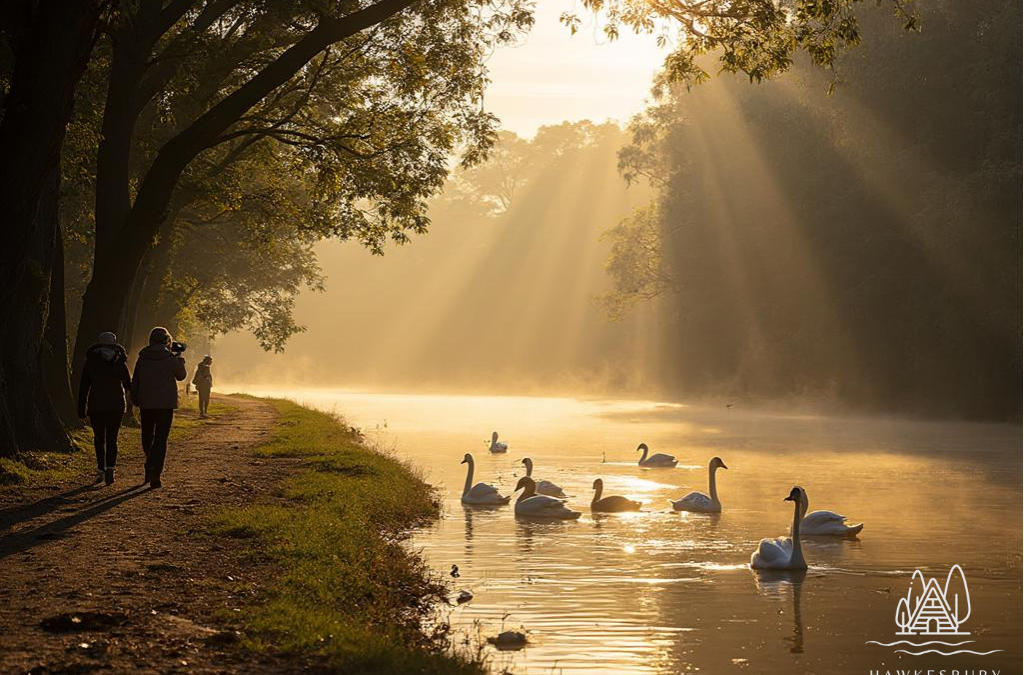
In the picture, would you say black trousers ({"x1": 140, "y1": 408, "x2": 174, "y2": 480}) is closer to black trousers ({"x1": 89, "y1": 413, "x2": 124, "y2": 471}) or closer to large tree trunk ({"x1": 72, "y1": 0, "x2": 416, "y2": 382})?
black trousers ({"x1": 89, "y1": 413, "x2": 124, "y2": 471})

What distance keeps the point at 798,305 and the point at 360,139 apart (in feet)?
101

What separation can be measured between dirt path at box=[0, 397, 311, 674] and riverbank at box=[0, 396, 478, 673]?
0.8 inches

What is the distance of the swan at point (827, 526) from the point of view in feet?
58.9

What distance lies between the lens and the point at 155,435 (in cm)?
1808

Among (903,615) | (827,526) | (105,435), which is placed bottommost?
(903,615)

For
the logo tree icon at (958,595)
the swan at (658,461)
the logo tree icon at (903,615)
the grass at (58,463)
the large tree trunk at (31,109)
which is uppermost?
the large tree trunk at (31,109)

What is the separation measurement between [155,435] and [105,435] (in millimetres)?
800

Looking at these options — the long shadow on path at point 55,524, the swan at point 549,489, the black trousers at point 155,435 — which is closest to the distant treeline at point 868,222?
the swan at point 549,489

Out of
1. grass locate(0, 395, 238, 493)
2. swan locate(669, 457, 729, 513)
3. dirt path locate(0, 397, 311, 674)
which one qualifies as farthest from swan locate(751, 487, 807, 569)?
grass locate(0, 395, 238, 493)

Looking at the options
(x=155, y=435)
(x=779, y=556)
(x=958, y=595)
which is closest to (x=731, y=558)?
(x=779, y=556)

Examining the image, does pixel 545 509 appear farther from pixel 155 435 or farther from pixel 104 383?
pixel 104 383

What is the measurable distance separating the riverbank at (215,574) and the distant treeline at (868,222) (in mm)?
28839

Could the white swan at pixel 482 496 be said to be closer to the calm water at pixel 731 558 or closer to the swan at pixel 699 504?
the calm water at pixel 731 558

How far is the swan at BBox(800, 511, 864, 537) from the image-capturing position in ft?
58.9
